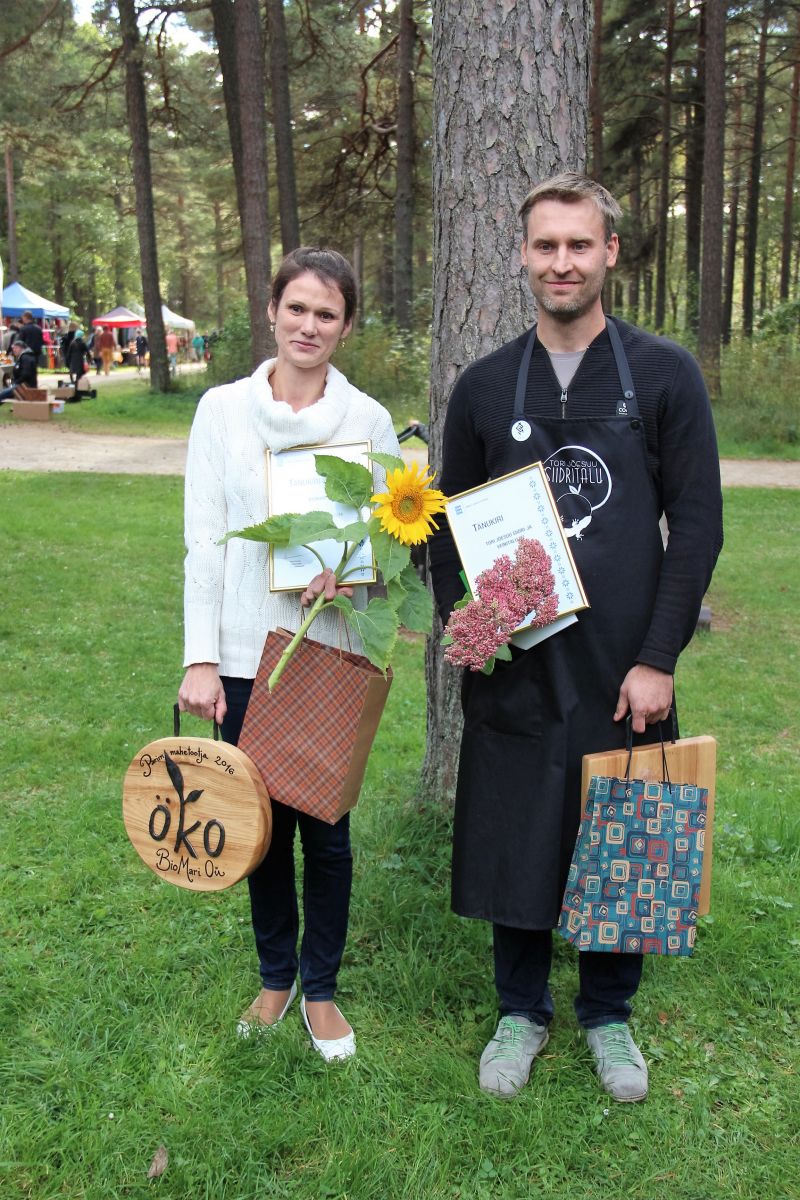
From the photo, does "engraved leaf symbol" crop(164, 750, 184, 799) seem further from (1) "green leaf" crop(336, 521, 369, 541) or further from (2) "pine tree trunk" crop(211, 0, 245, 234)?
(2) "pine tree trunk" crop(211, 0, 245, 234)

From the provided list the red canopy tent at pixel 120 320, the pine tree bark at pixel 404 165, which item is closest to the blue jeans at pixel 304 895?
the pine tree bark at pixel 404 165

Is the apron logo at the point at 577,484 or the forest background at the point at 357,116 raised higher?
A: the forest background at the point at 357,116

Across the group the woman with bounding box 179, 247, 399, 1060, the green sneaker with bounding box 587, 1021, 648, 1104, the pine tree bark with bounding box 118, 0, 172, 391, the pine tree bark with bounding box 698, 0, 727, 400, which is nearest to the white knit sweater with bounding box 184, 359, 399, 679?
the woman with bounding box 179, 247, 399, 1060

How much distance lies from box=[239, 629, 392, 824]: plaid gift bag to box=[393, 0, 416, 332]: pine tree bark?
18976 mm

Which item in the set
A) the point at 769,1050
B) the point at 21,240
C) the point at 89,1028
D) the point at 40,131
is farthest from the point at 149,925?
the point at 21,240

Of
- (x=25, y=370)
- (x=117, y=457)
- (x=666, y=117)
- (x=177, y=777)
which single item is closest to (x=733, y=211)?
(x=666, y=117)

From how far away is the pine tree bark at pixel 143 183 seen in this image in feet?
58.1

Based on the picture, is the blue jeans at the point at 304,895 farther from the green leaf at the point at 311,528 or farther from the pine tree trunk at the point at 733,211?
the pine tree trunk at the point at 733,211

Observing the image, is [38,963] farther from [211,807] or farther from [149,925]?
[211,807]

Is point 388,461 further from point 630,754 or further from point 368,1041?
point 368,1041

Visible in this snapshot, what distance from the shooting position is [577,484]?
251 centimetres

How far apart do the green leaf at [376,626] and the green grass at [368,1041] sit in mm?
1110

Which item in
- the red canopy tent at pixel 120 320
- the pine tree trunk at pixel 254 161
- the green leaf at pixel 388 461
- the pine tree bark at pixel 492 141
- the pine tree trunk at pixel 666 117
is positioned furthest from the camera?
the red canopy tent at pixel 120 320

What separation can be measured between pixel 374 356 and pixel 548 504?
17.9 meters
